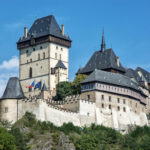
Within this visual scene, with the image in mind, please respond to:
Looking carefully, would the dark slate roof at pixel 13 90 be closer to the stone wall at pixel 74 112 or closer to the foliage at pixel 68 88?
the stone wall at pixel 74 112

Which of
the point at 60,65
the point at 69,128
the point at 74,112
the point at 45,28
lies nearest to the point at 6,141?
the point at 69,128

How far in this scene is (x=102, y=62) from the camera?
97.1 meters

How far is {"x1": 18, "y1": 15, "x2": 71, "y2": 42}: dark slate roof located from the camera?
329ft

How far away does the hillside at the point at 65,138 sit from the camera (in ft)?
220

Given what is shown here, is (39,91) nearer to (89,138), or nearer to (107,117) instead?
(107,117)

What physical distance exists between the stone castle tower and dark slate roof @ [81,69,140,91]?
10525 mm

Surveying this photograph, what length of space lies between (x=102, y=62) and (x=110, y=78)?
849 centimetres

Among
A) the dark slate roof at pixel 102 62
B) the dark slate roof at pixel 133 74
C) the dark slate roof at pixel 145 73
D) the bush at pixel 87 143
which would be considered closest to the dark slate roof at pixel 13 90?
the bush at pixel 87 143

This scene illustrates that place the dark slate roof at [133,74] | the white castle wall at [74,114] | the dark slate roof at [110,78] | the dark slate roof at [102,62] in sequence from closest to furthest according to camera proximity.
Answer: the white castle wall at [74,114], the dark slate roof at [110,78], the dark slate roof at [102,62], the dark slate roof at [133,74]

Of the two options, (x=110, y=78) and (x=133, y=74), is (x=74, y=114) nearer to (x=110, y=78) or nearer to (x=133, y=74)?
(x=110, y=78)

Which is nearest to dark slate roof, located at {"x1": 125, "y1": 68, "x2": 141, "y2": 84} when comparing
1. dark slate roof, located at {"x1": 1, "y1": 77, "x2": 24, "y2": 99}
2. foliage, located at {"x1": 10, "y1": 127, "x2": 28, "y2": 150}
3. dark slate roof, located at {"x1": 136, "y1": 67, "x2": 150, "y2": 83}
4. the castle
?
the castle

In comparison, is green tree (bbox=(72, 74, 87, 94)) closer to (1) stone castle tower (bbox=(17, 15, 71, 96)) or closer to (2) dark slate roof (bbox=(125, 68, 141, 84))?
(1) stone castle tower (bbox=(17, 15, 71, 96))

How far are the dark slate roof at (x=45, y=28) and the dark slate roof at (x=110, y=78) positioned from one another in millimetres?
15190

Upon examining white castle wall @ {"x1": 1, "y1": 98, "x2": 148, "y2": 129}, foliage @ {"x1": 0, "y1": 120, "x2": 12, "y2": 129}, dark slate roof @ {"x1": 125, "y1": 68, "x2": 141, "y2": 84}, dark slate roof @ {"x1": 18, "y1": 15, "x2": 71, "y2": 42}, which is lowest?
foliage @ {"x1": 0, "y1": 120, "x2": 12, "y2": 129}
